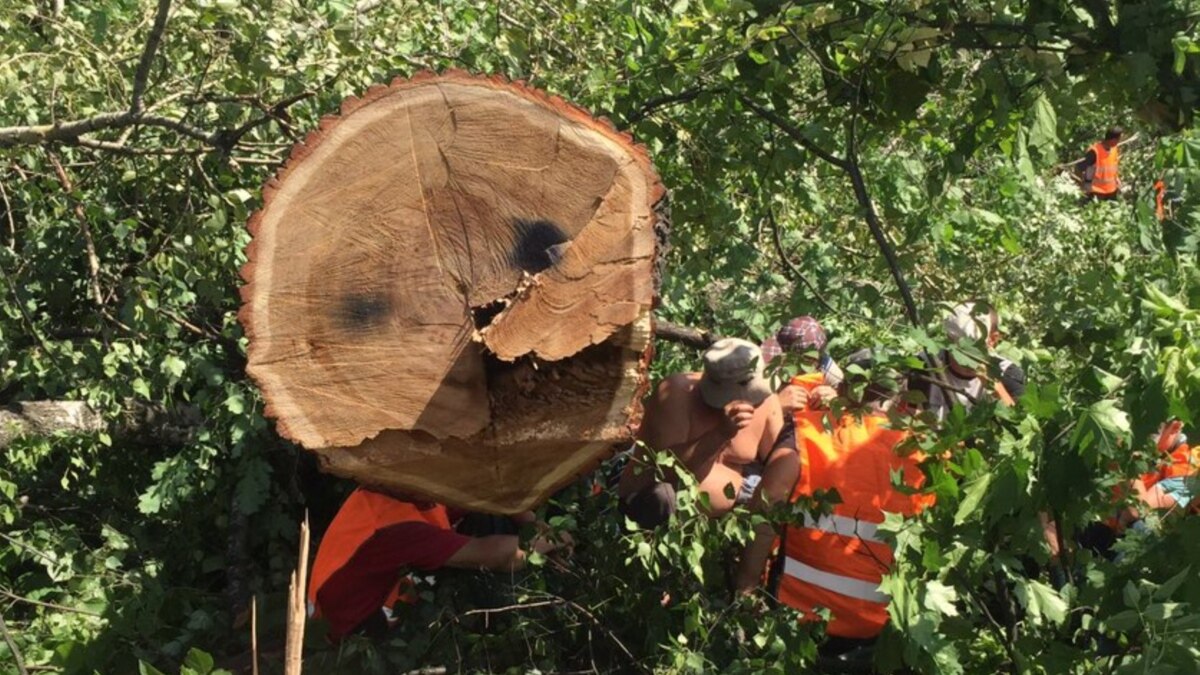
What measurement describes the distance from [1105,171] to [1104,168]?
0.11ft

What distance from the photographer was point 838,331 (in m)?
3.67

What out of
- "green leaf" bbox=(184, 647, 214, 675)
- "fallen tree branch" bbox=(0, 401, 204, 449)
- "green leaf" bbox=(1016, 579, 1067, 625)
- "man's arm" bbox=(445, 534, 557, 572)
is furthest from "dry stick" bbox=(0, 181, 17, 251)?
"green leaf" bbox=(1016, 579, 1067, 625)

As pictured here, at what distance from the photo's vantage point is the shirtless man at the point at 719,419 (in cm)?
405

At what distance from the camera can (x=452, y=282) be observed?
2.92 metres

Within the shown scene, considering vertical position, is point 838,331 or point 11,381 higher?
point 838,331

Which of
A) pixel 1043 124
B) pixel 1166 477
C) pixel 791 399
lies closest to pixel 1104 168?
pixel 1166 477

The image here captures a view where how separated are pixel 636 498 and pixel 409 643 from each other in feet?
2.39

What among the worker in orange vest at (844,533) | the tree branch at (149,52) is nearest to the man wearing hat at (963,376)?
the worker in orange vest at (844,533)

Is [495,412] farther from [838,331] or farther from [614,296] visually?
[838,331]

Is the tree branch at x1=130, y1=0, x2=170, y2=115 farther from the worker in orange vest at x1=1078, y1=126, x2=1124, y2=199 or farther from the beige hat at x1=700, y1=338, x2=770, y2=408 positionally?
the worker in orange vest at x1=1078, y1=126, x2=1124, y2=199

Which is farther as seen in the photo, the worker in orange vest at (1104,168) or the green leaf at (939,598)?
the worker in orange vest at (1104,168)

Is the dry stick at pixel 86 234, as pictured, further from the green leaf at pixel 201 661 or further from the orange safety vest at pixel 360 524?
the green leaf at pixel 201 661

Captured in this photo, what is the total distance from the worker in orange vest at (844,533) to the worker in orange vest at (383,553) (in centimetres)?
81

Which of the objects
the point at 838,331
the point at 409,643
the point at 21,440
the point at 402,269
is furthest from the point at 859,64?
the point at 21,440
